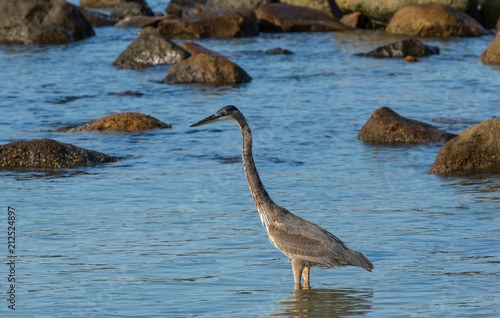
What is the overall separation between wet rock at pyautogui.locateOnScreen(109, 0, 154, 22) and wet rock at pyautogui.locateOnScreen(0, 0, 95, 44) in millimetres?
8897

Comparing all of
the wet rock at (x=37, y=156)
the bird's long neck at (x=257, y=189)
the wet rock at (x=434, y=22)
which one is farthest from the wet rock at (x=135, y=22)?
the bird's long neck at (x=257, y=189)

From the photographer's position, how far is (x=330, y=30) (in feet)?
124

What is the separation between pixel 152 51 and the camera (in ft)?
92.0

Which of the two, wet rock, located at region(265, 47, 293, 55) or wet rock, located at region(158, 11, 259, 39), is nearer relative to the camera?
wet rock, located at region(265, 47, 293, 55)

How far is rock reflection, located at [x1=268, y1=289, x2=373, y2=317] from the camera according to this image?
7559mm

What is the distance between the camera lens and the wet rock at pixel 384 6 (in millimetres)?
36406

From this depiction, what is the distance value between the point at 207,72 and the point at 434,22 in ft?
48.5

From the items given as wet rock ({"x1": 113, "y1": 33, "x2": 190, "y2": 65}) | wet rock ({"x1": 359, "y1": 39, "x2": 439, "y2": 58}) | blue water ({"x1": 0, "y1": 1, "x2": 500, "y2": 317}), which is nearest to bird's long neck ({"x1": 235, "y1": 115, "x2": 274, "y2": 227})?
blue water ({"x1": 0, "y1": 1, "x2": 500, "y2": 317})

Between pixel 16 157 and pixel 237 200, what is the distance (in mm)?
4534

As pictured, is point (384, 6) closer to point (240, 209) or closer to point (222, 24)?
point (222, 24)

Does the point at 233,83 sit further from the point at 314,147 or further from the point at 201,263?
the point at 201,263

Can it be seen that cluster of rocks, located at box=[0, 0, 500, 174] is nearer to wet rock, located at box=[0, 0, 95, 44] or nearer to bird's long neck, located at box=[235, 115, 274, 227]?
wet rock, located at box=[0, 0, 95, 44]

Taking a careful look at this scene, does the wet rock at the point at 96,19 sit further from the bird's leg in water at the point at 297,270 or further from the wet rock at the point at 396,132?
the bird's leg in water at the point at 297,270

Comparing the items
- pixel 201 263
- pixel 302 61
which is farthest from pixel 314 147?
pixel 302 61
